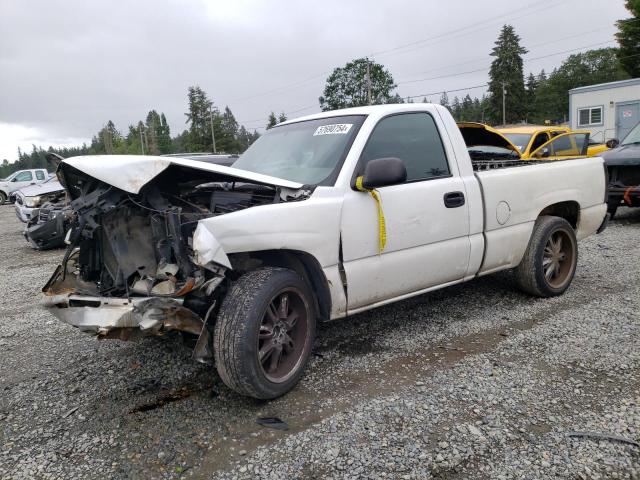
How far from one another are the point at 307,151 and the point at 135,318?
6.02ft

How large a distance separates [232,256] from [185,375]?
109 cm

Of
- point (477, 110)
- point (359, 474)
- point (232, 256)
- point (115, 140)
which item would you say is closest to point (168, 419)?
point (232, 256)

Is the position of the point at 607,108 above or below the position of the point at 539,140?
above

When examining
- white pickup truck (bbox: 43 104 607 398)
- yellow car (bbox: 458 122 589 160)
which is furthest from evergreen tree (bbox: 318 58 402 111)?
white pickup truck (bbox: 43 104 607 398)

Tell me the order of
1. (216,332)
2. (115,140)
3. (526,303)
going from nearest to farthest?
(216,332) < (526,303) < (115,140)

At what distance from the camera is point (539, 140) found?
11.1 metres

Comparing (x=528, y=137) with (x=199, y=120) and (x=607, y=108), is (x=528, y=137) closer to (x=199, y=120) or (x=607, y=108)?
(x=607, y=108)

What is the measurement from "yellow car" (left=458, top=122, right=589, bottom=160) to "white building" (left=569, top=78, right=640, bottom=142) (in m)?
14.4

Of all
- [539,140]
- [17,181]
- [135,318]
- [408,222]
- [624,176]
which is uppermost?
[17,181]

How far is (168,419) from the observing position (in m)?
3.07

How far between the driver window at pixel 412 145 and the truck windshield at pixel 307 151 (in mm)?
190

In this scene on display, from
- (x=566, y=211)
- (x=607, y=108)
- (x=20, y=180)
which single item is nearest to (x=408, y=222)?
(x=566, y=211)

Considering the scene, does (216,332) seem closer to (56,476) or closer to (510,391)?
(56,476)

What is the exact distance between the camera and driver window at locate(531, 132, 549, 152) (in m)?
10.8
